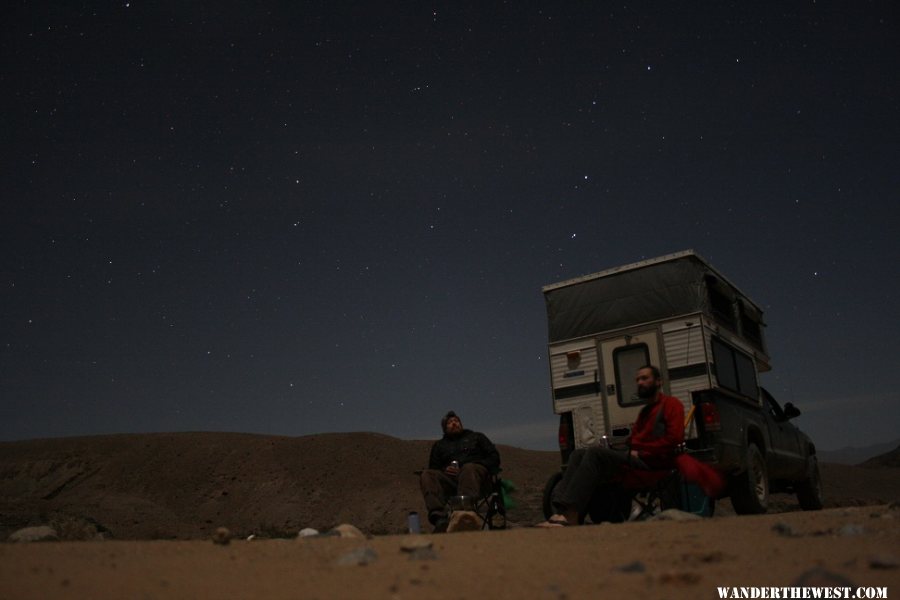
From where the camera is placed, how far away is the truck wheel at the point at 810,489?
10875 millimetres

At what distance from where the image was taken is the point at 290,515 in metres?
19.3

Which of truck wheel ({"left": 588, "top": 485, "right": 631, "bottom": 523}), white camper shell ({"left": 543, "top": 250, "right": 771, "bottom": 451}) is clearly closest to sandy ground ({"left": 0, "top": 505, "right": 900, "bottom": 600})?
truck wheel ({"left": 588, "top": 485, "right": 631, "bottom": 523})

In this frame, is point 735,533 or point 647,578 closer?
point 647,578

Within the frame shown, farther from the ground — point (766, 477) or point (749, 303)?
point (749, 303)

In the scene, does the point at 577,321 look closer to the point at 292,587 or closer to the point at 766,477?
the point at 766,477

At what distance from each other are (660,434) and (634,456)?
289mm

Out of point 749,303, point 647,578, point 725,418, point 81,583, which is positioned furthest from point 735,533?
point 749,303

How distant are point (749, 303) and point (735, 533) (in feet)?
21.9

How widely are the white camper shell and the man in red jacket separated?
5.87ft

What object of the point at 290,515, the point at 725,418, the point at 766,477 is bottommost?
the point at 290,515

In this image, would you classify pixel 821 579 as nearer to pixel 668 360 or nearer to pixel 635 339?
pixel 668 360

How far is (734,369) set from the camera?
355 inches

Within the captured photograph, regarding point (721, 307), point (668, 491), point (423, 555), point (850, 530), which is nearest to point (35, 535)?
point (423, 555)

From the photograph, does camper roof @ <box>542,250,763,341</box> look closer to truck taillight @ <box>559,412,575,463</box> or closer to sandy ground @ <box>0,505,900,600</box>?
truck taillight @ <box>559,412,575,463</box>
